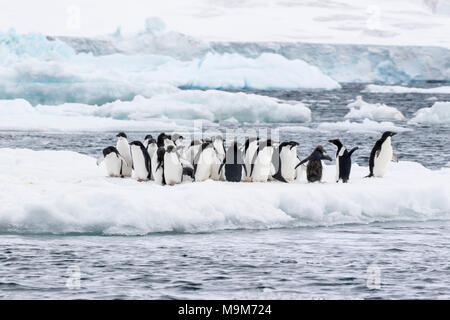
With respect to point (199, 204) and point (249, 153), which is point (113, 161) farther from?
point (199, 204)

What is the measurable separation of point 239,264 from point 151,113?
2360 centimetres

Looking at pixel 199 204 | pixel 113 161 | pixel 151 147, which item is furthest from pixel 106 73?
pixel 199 204

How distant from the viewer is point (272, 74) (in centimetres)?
6281

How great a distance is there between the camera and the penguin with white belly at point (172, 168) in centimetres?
1099

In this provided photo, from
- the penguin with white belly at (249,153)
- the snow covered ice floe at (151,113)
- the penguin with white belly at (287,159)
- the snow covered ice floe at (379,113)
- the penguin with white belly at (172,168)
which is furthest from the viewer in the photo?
the snow covered ice floe at (379,113)

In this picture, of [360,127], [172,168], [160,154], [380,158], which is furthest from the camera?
[360,127]

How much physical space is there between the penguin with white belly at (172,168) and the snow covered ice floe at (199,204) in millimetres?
246

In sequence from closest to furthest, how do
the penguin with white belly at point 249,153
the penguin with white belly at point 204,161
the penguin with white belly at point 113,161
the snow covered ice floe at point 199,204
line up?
1. the snow covered ice floe at point 199,204
2. the penguin with white belly at point 204,161
3. the penguin with white belly at point 249,153
4. the penguin with white belly at point 113,161

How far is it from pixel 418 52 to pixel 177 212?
3525 inches

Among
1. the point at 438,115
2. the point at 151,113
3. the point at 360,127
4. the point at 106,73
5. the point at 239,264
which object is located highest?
the point at 106,73

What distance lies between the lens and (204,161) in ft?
37.0

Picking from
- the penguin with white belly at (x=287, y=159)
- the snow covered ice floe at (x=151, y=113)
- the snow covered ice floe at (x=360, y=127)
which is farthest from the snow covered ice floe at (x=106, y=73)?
the penguin with white belly at (x=287, y=159)

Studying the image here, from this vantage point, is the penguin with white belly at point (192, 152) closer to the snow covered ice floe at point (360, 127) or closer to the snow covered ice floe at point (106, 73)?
the snow covered ice floe at point (360, 127)
